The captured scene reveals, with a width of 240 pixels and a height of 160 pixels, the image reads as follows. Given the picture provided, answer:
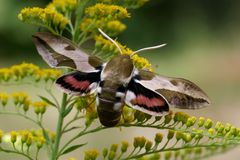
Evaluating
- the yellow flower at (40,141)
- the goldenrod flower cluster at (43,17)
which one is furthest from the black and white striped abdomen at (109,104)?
the goldenrod flower cluster at (43,17)

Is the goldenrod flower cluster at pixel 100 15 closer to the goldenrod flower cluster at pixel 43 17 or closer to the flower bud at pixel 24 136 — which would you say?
the goldenrod flower cluster at pixel 43 17

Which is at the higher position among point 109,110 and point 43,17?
point 43,17

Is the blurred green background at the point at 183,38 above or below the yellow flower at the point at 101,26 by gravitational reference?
above

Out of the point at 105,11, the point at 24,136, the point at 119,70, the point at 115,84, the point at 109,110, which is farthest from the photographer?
the point at 105,11

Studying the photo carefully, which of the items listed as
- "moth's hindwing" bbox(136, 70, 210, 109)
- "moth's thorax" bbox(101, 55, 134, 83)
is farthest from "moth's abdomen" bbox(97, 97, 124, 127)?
"moth's hindwing" bbox(136, 70, 210, 109)

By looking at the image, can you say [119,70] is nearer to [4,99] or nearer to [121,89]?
[121,89]

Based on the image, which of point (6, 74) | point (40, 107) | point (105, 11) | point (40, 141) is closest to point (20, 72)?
point (6, 74)
